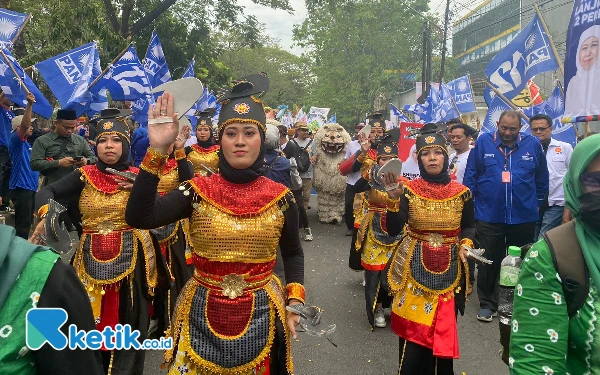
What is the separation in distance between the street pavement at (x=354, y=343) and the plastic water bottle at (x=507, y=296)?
1.59m

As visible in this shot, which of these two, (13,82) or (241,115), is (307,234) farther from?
(241,115)

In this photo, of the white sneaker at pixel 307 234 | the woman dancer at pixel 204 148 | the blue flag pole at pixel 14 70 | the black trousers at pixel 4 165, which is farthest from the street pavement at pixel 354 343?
the black trousers at pixel 4 165

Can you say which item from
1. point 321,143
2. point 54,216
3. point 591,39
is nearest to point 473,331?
point 591,39

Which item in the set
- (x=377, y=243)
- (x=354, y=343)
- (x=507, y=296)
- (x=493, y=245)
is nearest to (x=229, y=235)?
(x=507, y=296)

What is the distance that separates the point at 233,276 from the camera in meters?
2.51

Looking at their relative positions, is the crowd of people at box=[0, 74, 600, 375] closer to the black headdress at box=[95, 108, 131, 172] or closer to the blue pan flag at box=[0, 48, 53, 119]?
the black headdress at box=[95, 108, 131, 172]

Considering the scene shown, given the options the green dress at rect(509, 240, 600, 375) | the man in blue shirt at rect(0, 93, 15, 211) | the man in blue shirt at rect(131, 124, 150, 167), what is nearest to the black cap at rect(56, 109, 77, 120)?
the man in blue shirt at rect(131, 124, 150, 167)

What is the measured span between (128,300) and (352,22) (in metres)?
32.0

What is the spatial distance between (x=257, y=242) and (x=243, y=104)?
72 centimetres

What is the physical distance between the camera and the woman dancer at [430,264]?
12.1 ft

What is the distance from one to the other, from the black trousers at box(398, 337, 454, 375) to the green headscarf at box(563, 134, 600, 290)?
2133mm

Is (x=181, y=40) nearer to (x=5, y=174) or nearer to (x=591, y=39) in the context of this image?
(x=5, y=174)

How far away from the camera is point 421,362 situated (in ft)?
12.3

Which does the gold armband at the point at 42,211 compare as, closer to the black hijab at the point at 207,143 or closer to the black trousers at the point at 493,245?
the black hijab at the point at 207,143
